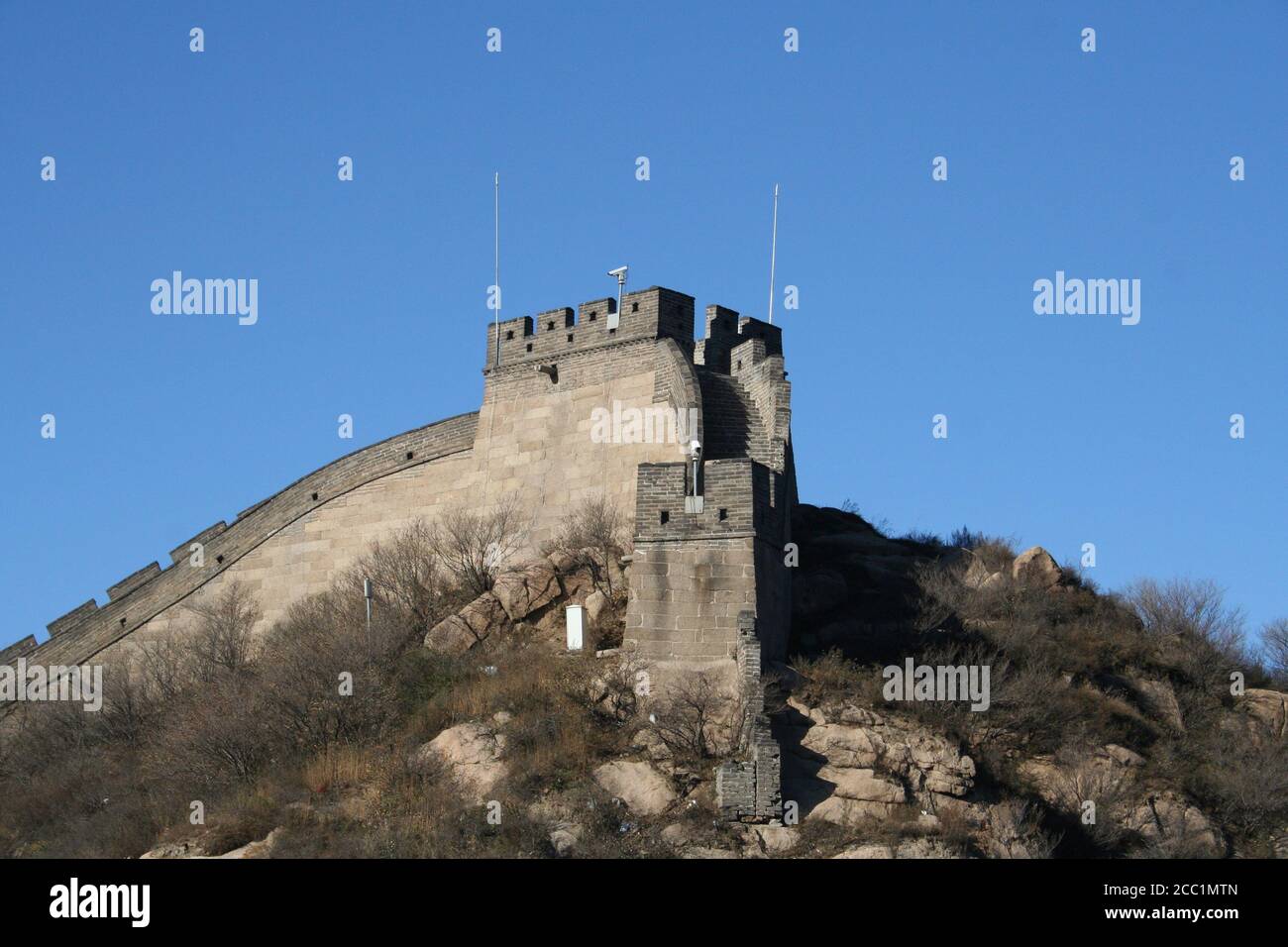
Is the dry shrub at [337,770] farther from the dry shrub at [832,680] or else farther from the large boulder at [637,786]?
the dry shrub at [832,680]

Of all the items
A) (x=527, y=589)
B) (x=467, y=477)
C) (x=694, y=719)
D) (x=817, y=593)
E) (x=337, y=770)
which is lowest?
(x=337, y=770)

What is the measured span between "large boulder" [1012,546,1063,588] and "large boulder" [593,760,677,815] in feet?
34.6

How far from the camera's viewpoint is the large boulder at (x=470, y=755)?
32406 millimetres

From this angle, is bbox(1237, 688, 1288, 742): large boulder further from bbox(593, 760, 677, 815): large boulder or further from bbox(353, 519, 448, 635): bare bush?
bbox(353, 519, 448, 635): bare bush

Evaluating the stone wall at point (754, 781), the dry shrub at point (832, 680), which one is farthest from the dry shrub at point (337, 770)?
the dry shrub at point (832, 680)

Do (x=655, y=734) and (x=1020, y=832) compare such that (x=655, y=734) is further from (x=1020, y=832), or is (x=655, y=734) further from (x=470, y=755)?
(x=1020, y=832)

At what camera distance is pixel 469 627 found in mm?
37000

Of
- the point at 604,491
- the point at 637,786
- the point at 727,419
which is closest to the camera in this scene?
the point at 637,786

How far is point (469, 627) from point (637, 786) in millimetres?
6482

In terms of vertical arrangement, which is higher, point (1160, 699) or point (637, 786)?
point (1160, 699)

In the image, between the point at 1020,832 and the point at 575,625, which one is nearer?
the point at 1020,832

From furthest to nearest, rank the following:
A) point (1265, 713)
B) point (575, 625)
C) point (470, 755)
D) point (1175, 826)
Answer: point (1265, 713)
point (575, 625)
point (1175, 826)
point (470, 755)

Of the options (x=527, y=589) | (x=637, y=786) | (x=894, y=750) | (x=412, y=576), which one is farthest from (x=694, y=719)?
(x=412, y=576)
